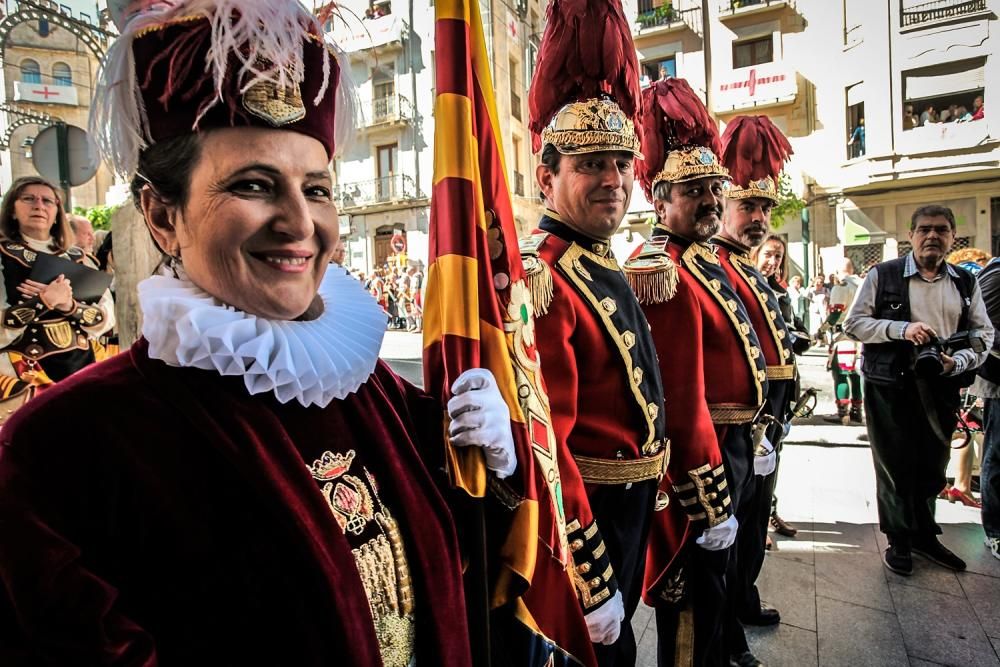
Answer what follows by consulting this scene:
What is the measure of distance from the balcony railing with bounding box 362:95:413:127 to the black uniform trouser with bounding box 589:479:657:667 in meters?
21.5

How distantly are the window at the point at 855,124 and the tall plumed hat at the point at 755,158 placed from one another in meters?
17.8

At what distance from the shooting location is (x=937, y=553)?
3.69 m

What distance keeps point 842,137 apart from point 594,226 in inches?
795

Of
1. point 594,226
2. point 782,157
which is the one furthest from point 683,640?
point 782,157

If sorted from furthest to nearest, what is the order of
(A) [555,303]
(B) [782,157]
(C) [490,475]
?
(B) [782,157], (A) [555,303], (C) [490,475]

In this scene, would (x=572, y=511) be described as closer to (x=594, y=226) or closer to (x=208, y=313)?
(x=594, y=226)

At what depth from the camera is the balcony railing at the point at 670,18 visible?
1955cm

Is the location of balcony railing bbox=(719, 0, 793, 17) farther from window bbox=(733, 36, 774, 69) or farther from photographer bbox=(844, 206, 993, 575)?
photographer bbox=(844, 206, 993, 575)

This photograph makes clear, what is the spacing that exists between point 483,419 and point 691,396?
1309 mm

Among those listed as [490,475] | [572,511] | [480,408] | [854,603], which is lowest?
[854,603]

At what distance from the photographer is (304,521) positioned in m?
0.91

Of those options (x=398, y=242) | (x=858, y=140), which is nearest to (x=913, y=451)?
(x=858, y=140)

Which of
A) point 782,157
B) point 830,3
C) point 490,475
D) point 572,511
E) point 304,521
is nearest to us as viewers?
point 304,521

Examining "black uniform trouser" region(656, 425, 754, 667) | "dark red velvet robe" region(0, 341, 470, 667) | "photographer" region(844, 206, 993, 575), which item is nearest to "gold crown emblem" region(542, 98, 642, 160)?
"dark red velvet robe" region(0, 341, 470, 667)
